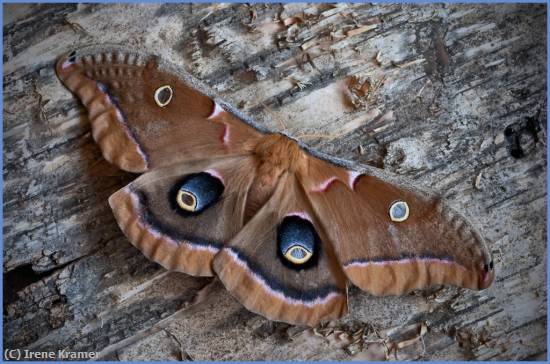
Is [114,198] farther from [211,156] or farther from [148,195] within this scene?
[211,156]

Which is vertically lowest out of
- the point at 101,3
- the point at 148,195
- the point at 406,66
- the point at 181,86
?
the point at 148,195

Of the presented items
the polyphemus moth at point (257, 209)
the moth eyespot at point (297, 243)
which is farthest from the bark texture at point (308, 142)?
the moth eyespot at point (297, 243)

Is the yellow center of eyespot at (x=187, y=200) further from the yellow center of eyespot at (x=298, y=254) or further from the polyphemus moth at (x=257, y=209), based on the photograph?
the yellow center of eyespot at (x=298, y=254)

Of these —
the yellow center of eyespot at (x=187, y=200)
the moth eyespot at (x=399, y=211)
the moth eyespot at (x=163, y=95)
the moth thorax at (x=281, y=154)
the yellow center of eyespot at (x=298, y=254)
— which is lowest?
the yellow center of eyespot at (x=298, y=254)

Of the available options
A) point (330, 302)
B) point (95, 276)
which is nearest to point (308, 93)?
point (330, 302)

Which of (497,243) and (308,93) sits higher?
(308,93)

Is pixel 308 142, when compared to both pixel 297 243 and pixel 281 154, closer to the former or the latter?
pixel 281 154

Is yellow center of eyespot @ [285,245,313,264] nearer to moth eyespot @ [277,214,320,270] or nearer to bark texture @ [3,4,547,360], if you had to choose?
moth eyespot @ [277,214,320,270]
